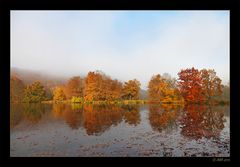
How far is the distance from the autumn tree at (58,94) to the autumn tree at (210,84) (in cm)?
199

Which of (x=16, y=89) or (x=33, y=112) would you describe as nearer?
(x=16, y=89)

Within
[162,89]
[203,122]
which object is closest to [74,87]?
[162,89]

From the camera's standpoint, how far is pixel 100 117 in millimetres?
4434

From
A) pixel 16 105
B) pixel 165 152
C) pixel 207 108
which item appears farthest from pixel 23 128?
pixel 207 108

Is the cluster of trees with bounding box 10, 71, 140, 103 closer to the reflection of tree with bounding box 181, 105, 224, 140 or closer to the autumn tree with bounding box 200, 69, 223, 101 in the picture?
the reflection of tree with bounding box 181, 105, 224, 140

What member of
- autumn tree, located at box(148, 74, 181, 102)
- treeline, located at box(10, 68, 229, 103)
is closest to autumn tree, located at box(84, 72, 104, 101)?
treeline, located at box(10, 68, 229, 103)

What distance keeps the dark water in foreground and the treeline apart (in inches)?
5.1

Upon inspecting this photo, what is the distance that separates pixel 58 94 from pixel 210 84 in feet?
7.08

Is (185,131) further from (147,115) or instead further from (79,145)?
(79,145)

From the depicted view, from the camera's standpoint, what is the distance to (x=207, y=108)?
14.6ft

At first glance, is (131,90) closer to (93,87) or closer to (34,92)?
(93,87)

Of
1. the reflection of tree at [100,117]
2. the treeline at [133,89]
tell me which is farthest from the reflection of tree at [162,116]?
the reflection of tree at [100,117]

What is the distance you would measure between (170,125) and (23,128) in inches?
79.5

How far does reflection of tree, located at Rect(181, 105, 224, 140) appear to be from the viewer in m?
4.37
